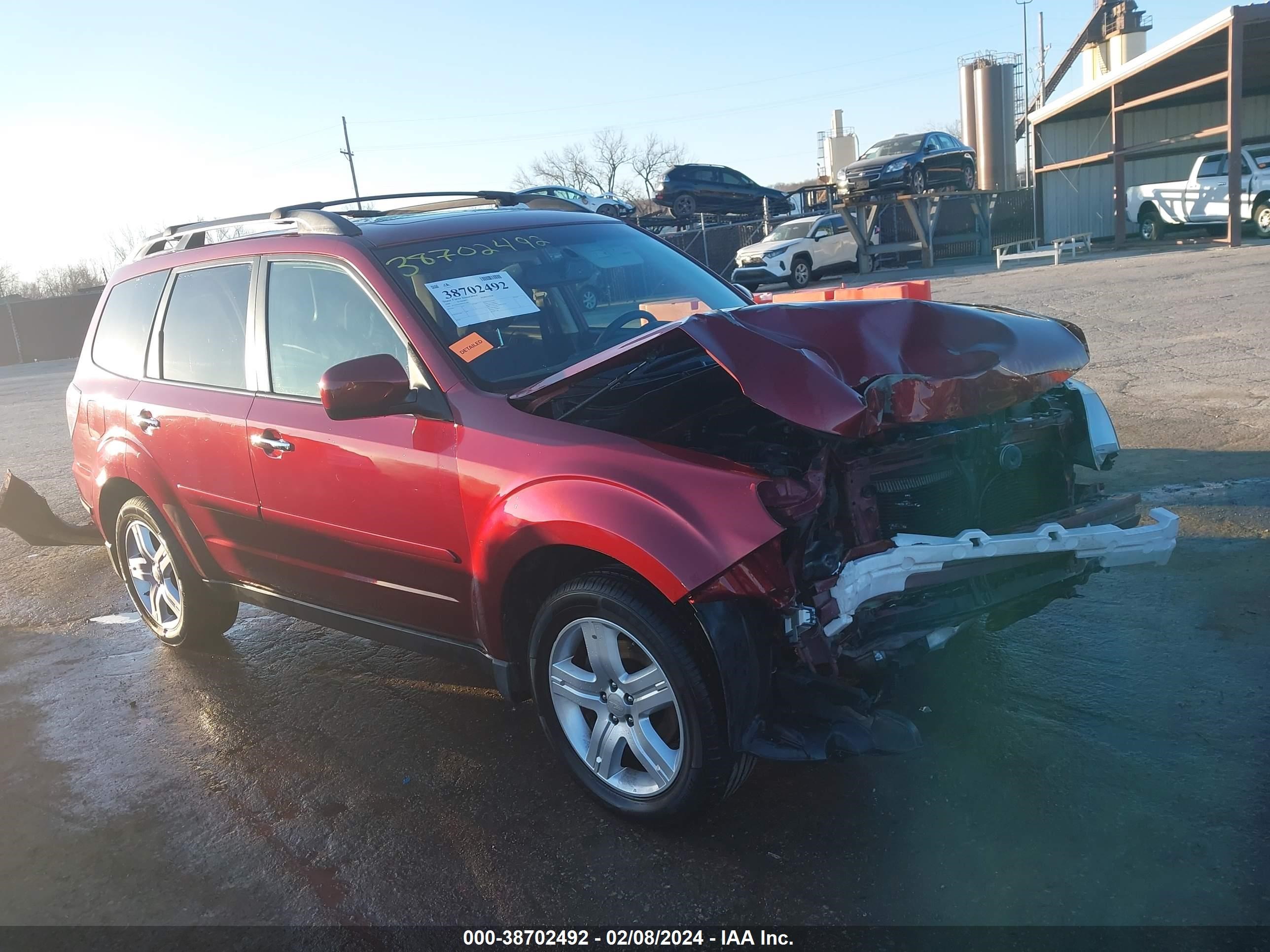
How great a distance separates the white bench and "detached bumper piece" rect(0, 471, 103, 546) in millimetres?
20804

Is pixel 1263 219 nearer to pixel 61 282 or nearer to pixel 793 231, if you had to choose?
pixel 793 231

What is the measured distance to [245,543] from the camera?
4.38 meters

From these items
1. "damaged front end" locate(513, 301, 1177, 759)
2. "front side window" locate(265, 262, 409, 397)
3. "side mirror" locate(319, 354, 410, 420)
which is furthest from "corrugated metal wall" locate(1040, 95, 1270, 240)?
"side mirror" locate(319, 354, 410, 420)

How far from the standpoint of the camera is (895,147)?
26.2 meters

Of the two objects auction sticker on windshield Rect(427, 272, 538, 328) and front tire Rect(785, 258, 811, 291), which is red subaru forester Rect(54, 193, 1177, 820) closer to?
auction sticker on windshield Rect(427, 272, 538, 328)

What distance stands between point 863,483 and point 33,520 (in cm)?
577

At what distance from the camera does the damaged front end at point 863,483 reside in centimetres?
275

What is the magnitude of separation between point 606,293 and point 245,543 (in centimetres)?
193

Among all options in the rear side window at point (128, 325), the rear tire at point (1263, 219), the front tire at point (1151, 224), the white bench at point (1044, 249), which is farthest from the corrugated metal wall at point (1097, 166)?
the rear side window at point (128, 325)

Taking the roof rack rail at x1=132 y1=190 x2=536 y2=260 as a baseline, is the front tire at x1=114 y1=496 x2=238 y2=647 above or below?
below

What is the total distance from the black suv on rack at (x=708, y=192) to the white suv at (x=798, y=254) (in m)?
5.64

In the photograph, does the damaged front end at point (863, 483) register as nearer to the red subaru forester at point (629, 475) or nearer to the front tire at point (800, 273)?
the red subaru forester at point (629, 475)

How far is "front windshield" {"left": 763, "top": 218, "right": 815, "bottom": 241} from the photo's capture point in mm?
25781

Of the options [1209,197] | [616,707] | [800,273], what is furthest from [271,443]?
[1209,197]
